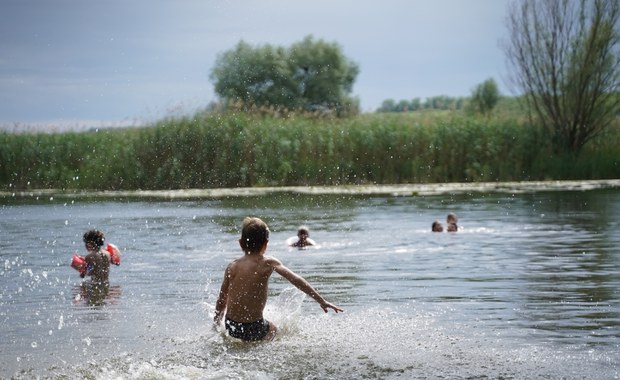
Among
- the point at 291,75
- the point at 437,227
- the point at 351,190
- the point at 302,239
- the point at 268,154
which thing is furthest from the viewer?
the point at 291,75

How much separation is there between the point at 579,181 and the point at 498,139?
3.59 meters

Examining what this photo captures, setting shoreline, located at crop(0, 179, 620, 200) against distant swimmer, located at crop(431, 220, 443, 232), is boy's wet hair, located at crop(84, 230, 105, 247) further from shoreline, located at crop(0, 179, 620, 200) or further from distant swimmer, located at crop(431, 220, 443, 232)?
shoreline, located at crop(0, 179, 620, 200)

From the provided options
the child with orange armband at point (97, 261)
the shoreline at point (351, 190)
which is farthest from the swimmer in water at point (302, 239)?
the shoreline at point (351, 190)

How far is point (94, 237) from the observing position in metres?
13.7

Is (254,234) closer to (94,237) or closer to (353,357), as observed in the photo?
(353,357)

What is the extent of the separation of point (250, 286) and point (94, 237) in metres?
5.35

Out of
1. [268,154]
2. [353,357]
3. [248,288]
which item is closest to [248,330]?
[248,288]

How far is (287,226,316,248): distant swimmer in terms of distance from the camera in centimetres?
1809

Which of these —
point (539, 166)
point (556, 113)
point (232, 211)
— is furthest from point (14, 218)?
point (556, 113)

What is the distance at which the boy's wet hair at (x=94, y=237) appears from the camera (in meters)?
13.6

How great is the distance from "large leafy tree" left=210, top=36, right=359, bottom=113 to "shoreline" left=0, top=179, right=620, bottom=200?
4670 cm

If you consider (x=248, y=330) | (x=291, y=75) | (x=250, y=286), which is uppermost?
(x=291, y=75)

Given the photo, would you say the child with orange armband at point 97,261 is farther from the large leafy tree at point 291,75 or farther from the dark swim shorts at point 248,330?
the large leafy tree at point 291,75

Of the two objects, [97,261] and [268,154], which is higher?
[268,154]
